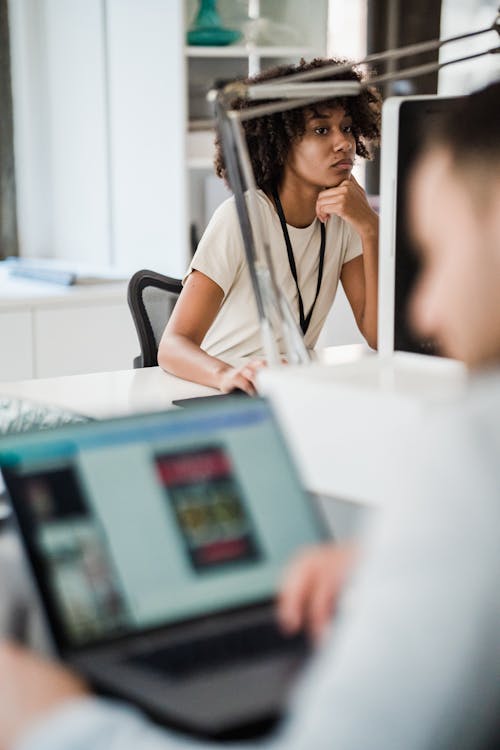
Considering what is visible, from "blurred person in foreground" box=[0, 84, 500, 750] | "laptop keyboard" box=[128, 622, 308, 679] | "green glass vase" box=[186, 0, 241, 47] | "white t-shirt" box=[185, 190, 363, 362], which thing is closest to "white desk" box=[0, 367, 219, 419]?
"white t-shirt" box=[185, 190, 363, 362]

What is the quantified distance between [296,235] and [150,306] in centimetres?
37

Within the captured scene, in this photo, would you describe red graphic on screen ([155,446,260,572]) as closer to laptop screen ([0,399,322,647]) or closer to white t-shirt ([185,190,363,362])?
laptop screen ([0,399,322,647])

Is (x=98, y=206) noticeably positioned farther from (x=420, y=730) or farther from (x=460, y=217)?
(x=420, y=730)

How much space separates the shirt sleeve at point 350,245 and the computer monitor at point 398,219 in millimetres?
749

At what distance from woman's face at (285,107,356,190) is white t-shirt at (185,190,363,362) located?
0.36ft

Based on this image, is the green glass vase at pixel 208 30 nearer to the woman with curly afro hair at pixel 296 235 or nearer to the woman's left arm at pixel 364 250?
the woman with curly afro hair at pixel 296 235

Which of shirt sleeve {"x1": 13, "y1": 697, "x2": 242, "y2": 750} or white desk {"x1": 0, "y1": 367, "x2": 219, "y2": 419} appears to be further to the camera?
white desk {"x1": 0, "y1": 367, "x2": 219, "y2": 419}

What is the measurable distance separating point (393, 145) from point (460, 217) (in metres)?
0.75

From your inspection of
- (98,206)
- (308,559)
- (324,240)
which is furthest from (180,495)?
(98,206)

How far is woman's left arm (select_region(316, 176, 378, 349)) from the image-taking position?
2020 mm

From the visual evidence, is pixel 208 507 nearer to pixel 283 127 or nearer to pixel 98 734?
pixel 98 734

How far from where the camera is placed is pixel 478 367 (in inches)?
30.0

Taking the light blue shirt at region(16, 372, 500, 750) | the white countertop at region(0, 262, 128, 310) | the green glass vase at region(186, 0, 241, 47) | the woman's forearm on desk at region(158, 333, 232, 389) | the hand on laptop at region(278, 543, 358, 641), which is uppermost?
the green glass vase at region(186, 0, 241, 47)

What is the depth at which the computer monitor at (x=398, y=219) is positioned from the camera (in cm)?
148
